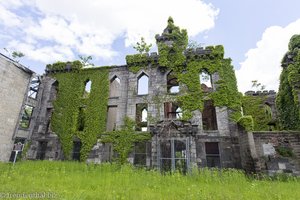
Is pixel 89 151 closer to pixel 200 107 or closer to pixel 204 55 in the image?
pixel 200 107

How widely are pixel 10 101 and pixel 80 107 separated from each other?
19.1 feet

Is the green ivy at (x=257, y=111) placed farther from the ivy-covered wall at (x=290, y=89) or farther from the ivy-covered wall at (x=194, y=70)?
the ivy-covered wall at (x=194, y=70)

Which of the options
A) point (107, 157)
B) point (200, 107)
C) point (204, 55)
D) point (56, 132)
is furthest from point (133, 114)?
point (204, 55)

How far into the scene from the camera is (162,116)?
16266 millimetres

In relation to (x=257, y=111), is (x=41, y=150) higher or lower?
lower

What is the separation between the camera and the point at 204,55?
17.5 meters

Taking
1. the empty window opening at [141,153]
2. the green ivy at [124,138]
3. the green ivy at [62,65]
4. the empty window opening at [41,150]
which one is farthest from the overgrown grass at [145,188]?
the green ivy at [62,65]

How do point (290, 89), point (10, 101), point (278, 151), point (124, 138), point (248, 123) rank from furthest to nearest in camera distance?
point (10, 101), point (124, 138), point (290, 89), point (248, 123), point (278, 151)

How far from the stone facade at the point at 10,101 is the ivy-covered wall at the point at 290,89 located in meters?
23.2

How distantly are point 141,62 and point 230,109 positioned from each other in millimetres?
9243

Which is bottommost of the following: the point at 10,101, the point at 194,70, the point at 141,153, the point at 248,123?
the point at 141,153

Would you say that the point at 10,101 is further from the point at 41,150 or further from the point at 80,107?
the point at 80,107

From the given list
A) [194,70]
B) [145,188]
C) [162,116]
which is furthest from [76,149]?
[194,70]

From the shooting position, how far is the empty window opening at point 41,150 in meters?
17.5
